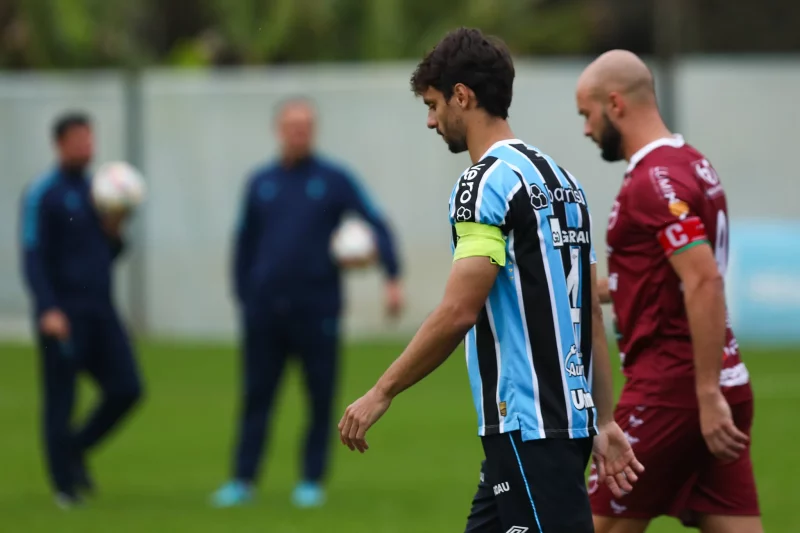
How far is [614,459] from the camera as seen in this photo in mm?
5008

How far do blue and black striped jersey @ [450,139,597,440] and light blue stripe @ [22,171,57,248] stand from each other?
5854mm

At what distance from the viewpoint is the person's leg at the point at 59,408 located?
9797mm

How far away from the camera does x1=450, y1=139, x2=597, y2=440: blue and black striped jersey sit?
456cm

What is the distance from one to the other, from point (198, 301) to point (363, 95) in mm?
4003

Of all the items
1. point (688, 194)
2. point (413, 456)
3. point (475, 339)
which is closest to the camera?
point (475, 339)

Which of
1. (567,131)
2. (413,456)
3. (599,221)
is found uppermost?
(567,131)

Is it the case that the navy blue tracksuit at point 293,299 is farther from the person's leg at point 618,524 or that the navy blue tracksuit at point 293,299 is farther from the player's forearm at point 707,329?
the player's forearm at point 707,329

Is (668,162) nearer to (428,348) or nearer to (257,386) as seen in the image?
(428,348)

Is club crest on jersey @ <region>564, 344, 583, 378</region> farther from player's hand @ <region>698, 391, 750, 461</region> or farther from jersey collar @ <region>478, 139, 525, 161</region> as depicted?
player's hand @ <region>698, 391, 750, 461</region>

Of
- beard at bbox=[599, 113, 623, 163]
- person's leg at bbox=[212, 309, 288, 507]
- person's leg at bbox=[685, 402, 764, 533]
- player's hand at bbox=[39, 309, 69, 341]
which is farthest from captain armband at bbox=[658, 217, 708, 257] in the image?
player's hand at bbox=[39, 309, 69, 341]

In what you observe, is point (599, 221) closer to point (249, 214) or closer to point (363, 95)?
point (363, 95)

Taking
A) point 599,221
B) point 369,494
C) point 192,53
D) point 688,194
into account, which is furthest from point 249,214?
point 192,53

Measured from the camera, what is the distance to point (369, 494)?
991 centimetres

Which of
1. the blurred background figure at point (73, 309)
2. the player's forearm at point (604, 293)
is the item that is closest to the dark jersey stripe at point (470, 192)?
the player's forearm at point (604, 293)
